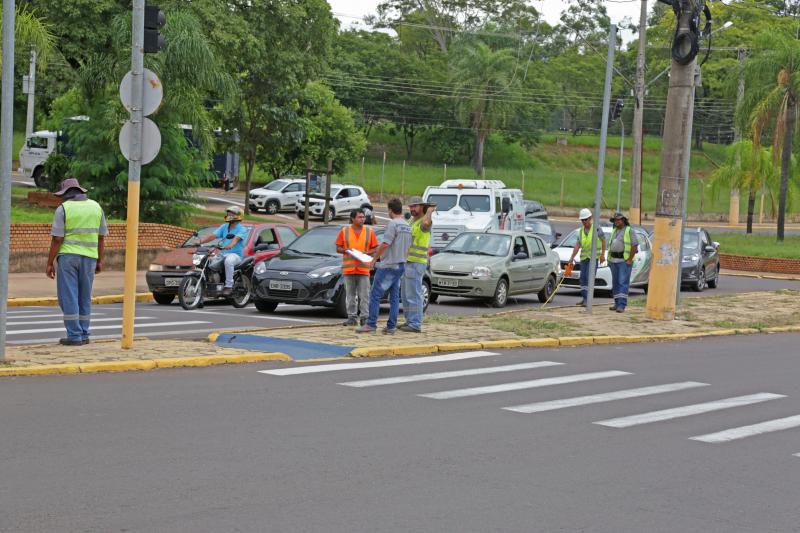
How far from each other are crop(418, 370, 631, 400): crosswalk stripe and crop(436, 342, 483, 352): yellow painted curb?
2.26 metres

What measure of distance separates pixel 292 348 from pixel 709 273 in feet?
64.7

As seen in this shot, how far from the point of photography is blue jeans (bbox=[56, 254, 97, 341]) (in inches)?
533

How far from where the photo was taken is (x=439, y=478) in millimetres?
8023

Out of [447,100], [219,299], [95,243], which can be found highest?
[447,100]

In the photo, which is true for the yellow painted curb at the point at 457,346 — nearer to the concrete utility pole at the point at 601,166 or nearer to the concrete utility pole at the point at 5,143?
the concrete utility pole at the point at 601,166

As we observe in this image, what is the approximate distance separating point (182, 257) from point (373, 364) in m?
8.90

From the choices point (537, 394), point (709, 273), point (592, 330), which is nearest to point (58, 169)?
point (709, 273)

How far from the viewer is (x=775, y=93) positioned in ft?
156

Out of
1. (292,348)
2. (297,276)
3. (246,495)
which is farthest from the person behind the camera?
(297,276)

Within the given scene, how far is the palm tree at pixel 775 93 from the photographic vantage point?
1865 inches

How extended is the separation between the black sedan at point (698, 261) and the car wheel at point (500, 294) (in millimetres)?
7708

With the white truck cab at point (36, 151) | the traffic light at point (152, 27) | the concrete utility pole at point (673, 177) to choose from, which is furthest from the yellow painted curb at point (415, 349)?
Answer: the white truck cab at point (36, 151)

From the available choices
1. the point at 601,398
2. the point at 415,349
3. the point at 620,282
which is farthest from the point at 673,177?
the point at 601,398

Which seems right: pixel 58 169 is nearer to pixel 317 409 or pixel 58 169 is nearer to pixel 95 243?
pixel 95 243
